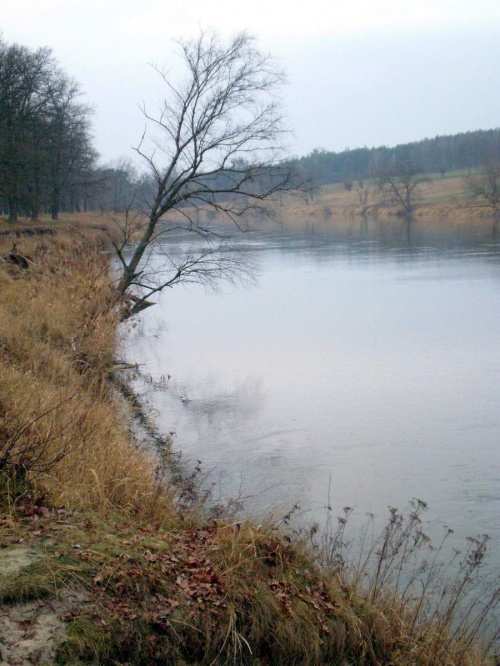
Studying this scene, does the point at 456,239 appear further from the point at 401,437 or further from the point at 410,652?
the point at 410,652

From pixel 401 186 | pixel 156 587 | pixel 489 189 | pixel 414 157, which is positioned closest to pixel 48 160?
pixel 156 587

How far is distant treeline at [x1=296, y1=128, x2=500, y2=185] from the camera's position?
112 meters

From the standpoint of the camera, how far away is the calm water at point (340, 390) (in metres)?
8.55

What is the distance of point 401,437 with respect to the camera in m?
10.3

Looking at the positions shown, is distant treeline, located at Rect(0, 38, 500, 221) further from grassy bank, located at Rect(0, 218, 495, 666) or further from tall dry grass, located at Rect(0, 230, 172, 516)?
grassy bank, located at Rect(0, 218, 495, 666)

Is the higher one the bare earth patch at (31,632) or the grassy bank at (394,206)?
the grassy bank at (394,206)

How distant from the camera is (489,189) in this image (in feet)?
232

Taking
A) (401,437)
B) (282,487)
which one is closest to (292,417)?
(401,437)

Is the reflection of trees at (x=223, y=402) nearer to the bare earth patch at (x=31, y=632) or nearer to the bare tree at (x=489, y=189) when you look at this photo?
the bare earth patch at (x=31, y=632)

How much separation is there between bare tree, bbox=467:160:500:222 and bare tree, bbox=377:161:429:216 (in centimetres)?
652

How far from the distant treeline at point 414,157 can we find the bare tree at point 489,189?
35897 mm

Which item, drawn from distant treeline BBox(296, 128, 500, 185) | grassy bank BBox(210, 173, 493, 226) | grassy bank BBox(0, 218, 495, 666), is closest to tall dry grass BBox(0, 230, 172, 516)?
grassy bank BBox(0, 218, 495, 666)

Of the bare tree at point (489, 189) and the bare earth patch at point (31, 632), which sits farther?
the bare tree at point (489, 189)

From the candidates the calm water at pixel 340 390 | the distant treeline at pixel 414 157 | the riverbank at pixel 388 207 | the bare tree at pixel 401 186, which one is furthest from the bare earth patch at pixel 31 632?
the distant treeline at pixel 414 157
